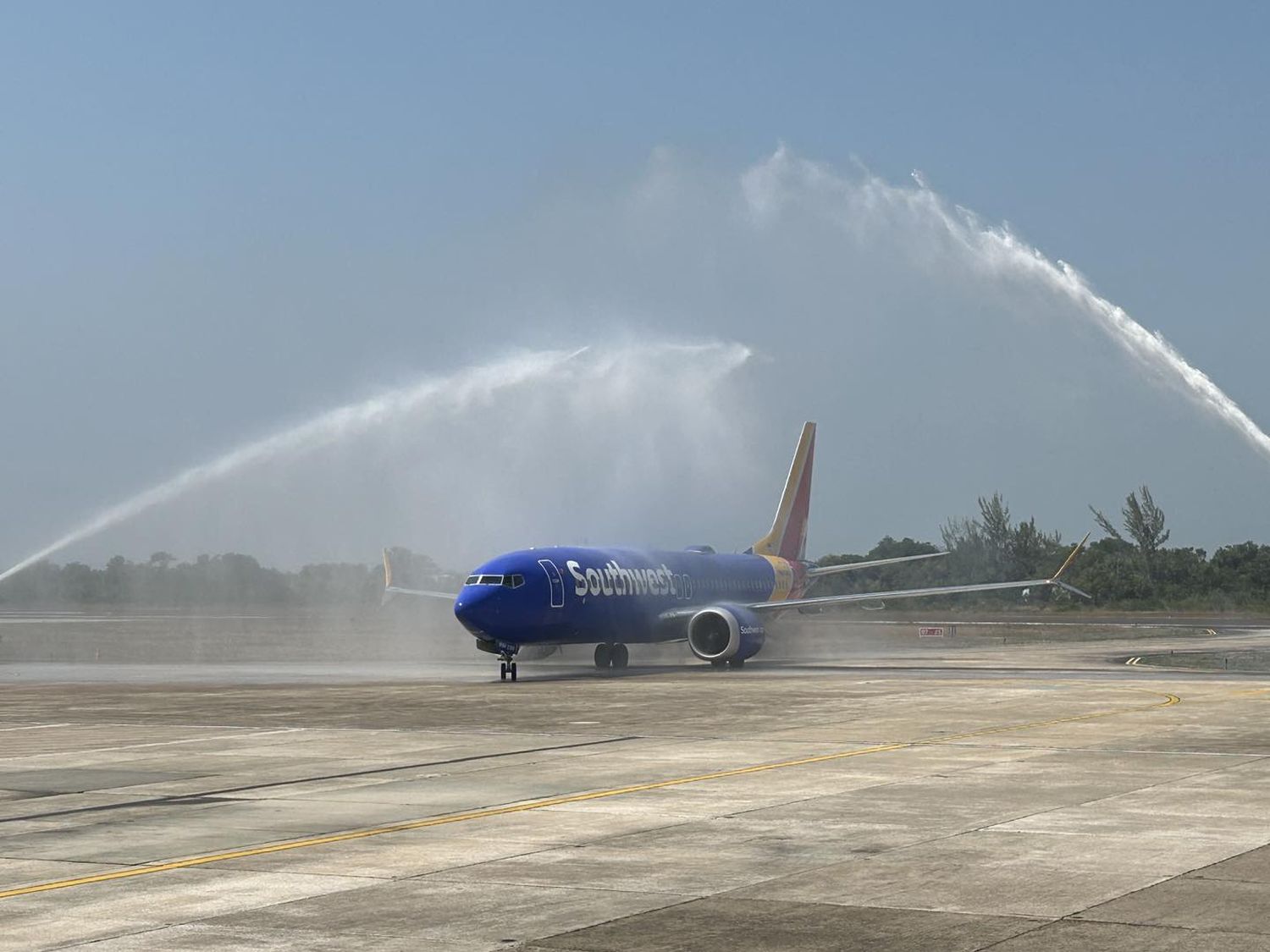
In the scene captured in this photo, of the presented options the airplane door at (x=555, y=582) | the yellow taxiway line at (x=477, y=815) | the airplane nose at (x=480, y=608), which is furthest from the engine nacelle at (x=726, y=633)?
the yellow taxiway line at (x=477, y=815)

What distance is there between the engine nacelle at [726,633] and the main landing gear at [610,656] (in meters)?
2.30

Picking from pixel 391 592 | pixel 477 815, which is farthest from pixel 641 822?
pixel 391 592

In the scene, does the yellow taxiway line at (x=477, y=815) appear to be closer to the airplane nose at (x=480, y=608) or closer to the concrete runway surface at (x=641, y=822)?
the concrete runway surface at (x=641, y=822)

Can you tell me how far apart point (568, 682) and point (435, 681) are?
3.73m

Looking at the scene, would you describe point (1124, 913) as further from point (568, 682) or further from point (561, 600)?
point (561, 600)

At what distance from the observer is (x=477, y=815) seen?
55.2 feet

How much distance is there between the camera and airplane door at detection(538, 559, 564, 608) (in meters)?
45.7

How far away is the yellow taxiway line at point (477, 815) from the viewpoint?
1332 centimetres

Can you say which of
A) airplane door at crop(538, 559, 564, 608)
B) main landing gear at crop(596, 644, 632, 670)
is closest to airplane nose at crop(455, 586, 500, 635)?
airplane door at crop(538, 559, 564, 608)

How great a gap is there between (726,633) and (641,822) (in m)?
34.8

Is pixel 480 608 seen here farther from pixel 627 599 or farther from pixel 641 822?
pixel 641 822

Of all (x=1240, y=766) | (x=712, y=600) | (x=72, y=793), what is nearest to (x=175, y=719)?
(x=72, y=793)

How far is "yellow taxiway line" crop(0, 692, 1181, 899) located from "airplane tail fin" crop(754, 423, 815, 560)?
3893 centimetres

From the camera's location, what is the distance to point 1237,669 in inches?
1929
